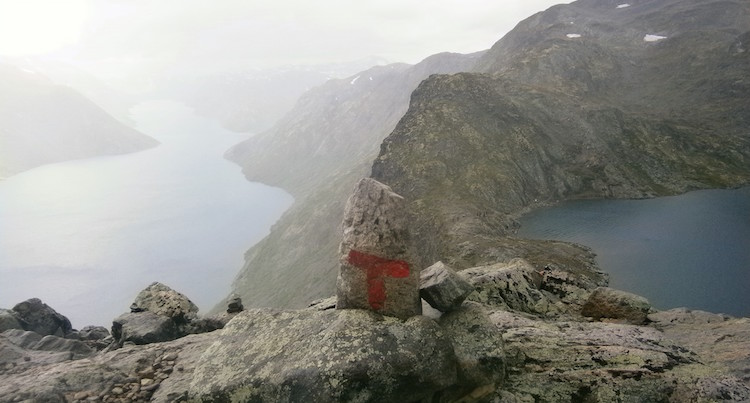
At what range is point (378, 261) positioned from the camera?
1956 centimetres

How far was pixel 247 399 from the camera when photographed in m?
16.0

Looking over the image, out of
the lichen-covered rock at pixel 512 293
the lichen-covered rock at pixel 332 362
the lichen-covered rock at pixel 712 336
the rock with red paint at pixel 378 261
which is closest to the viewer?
the lichen-covered rock at pixel 332 362

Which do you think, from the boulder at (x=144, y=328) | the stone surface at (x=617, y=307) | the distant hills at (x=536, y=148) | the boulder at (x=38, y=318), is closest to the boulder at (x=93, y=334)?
the boulder at (x=38, y=318)

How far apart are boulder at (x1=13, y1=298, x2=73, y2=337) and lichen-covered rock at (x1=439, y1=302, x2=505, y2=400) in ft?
125

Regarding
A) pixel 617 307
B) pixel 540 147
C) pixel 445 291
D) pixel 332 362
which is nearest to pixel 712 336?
pixel 617 307

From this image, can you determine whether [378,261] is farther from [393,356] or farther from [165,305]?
[165,305]

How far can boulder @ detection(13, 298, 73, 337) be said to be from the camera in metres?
36.2

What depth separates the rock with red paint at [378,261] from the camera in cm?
1912

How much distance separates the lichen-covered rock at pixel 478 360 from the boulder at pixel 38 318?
3800 centimetres

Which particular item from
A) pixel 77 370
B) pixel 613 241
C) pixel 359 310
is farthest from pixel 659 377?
pixel 613 241

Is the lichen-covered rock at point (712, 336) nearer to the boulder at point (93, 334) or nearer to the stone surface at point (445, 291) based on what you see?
the stone surface at point (445, 291)

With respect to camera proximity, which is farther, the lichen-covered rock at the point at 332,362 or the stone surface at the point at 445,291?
the stone surface at the point at 445,291

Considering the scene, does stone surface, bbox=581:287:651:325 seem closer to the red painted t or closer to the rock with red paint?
the rock with red paint

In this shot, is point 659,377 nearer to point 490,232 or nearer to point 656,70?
point 490,232
